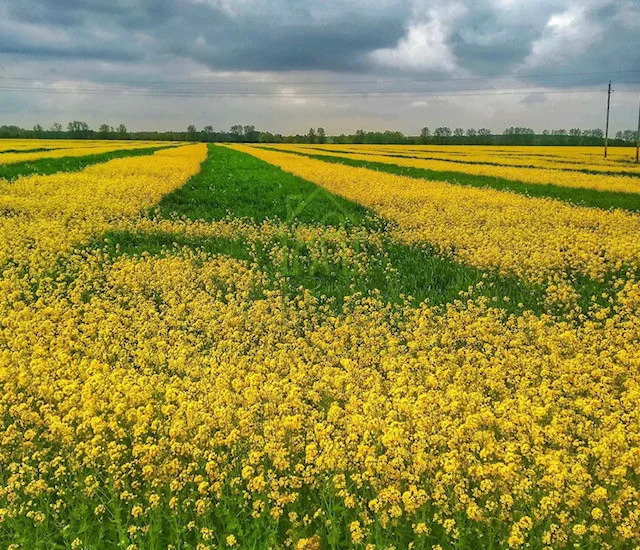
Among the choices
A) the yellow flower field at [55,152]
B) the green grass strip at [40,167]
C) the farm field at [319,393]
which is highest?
the yellow flower field at [55,152]

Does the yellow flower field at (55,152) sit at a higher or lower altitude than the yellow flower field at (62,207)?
higher

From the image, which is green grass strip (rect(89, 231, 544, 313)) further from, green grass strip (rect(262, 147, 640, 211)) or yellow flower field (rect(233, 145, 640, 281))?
green grass strip (rect(262, 147, 640, 211))

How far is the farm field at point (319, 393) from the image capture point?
12.5 feet

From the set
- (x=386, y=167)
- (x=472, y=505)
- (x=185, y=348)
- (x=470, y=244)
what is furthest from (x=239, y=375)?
(x=386, y=167)

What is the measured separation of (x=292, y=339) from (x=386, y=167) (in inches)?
1159

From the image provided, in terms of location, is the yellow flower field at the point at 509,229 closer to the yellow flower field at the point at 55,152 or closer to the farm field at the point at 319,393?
the farm field at the point at 319,393

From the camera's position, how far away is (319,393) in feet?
18.0

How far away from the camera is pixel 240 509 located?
405 centimetres

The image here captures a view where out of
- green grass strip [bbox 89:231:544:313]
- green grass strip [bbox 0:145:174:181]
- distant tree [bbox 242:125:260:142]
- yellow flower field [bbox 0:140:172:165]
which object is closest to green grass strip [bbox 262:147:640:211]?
green grass strip [bbox 89:231:544:313]

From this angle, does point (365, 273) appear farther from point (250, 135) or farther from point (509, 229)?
point (250, 135)

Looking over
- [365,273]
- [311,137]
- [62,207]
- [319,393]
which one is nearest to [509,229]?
[365,273]

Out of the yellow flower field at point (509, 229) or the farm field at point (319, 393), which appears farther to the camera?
the yellow flower field at point (509, 229)

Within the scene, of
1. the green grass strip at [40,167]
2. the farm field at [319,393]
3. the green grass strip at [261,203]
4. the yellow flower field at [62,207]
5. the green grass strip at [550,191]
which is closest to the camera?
the farm field at [319,393]

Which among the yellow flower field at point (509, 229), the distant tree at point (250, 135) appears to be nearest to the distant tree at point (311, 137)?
the distant tree at point (250, 135)
